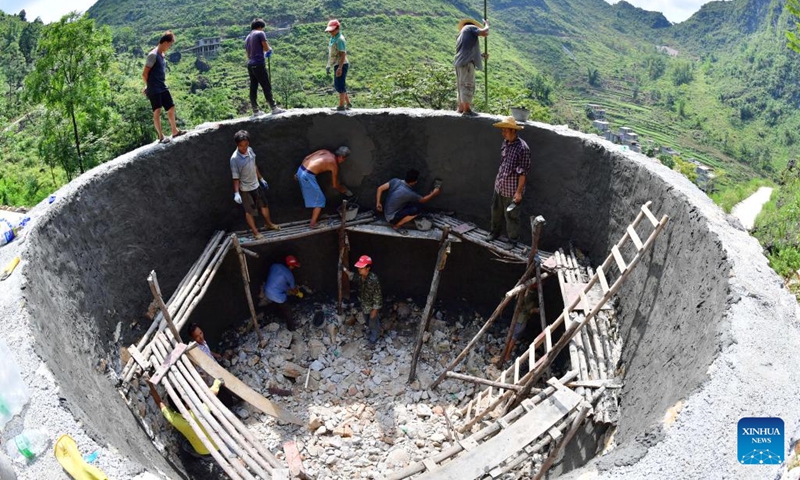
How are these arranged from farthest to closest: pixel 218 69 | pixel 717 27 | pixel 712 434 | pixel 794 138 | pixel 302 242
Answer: pixel 717 27
pixel 794 138
pixel 218 69
pixel 302 242
pixel 712 434

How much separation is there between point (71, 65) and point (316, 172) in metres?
8.35

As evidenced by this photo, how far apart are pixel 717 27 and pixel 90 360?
8817cm

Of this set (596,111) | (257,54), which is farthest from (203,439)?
(596,111)

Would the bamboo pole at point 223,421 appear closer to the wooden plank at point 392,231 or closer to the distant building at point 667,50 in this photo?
the wooden plank at point 392,231

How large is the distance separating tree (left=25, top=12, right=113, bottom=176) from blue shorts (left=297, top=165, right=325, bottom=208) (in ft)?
25.8

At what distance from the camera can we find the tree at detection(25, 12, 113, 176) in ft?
36.6

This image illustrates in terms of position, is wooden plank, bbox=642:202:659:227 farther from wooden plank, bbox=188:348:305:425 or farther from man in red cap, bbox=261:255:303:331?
man in red cap, bbox=261:255:303:331

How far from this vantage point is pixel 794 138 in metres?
44.9

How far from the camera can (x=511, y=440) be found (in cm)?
376

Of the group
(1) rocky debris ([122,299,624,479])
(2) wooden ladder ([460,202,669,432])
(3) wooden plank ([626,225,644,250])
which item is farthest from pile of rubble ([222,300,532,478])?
(3) wooden plank ([626,225,644,250])

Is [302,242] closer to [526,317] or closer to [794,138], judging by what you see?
[526,317]

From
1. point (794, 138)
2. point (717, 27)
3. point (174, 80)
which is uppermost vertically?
point (717, 27)

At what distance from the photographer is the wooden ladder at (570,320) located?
4273 millimetres

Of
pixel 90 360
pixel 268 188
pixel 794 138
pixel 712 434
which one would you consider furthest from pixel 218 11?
pixel 794 138
